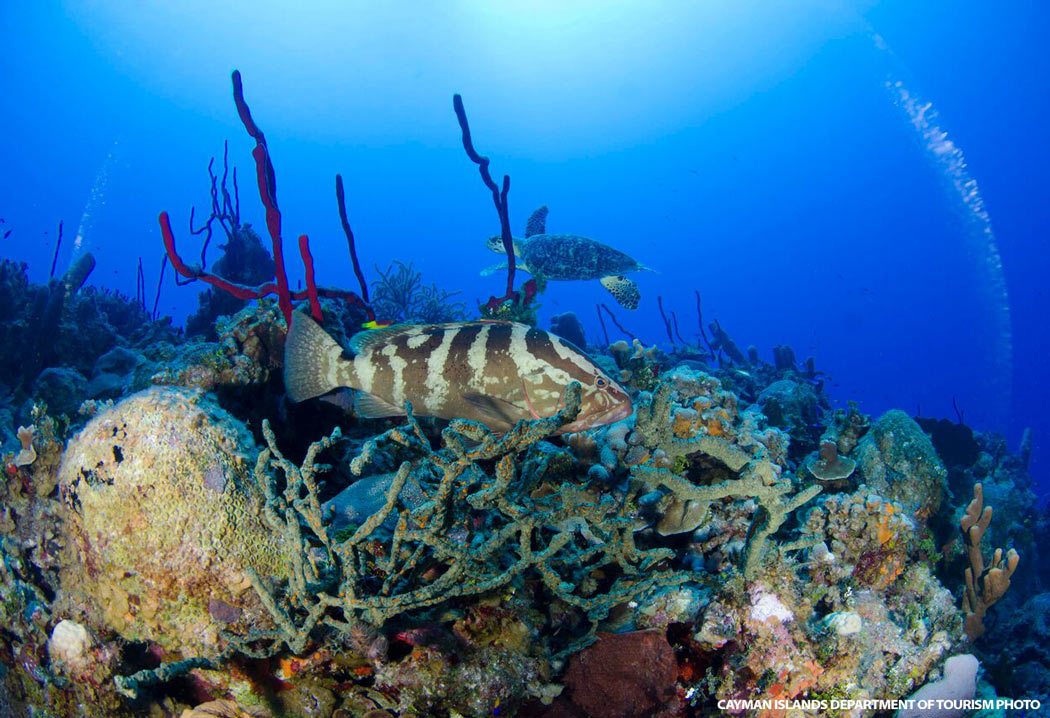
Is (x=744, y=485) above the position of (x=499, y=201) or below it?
below

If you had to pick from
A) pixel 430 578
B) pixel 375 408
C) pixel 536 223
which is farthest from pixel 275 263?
pixel 536 223

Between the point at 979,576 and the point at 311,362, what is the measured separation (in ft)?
18.6

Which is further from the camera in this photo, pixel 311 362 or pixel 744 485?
pixel 311 362

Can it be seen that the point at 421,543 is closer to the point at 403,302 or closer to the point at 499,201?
the point at 499,201

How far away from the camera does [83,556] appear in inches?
87.4

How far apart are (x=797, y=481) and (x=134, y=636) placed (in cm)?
439

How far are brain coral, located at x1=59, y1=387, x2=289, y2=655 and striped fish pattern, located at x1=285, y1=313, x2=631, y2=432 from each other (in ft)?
4.31

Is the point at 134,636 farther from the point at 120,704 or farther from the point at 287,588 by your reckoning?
the point at 287,588

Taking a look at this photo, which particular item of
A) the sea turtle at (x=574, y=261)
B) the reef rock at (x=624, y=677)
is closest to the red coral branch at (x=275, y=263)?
the sea turtle at (x=574, y=261)

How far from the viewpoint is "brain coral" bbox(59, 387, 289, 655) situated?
2.10 meters

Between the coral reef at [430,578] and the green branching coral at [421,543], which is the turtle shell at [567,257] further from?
the green branching coral at [421,543]

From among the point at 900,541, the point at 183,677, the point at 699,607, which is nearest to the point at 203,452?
the point at 183,677

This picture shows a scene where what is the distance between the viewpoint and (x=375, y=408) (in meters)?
3.54

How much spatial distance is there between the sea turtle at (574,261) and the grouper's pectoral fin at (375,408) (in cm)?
362
